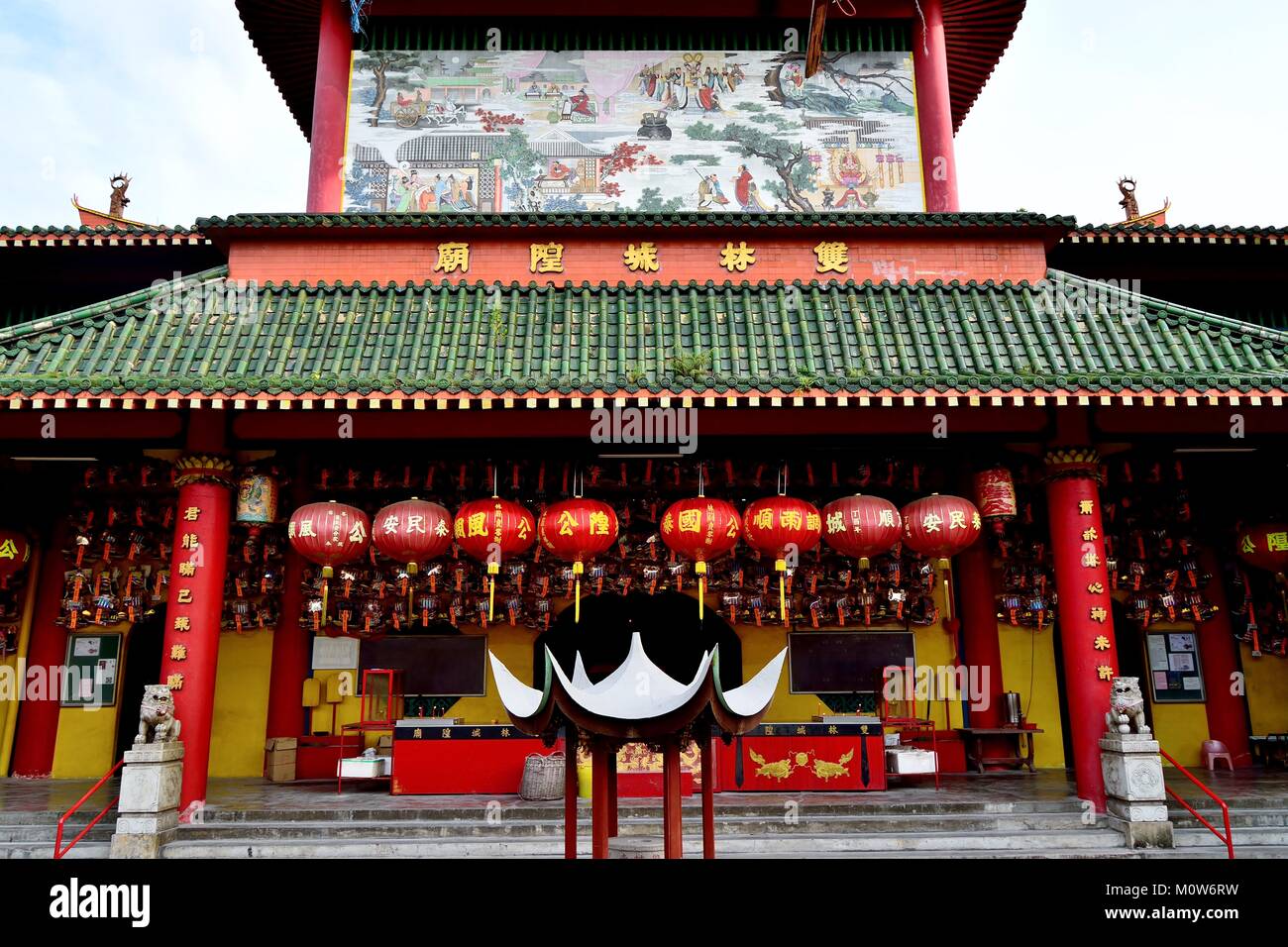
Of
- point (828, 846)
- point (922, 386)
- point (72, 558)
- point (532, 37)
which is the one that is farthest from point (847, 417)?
point (72, 558)

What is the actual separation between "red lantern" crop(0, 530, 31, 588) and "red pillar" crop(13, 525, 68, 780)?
454 millimetres

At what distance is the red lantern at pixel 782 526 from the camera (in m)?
8.18

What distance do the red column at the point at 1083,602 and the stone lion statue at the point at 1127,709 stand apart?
0.29 m

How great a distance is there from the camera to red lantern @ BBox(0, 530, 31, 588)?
34.4 ft

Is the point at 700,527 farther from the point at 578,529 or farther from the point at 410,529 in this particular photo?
the point at 410,529

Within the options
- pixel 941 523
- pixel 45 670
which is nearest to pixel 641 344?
pixel 941 523

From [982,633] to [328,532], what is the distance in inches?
328

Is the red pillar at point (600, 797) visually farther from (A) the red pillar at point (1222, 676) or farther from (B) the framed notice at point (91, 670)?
(A) the red pillar at point (1222, 676)

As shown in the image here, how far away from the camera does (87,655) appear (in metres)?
11.4

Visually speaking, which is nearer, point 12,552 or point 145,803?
point 145,803

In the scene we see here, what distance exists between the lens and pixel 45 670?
1105cm

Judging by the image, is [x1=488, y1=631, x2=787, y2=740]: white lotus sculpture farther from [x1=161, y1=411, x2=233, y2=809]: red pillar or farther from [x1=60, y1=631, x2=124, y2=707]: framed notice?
[x1=60, y1=631, x2=124, y2=707]: framed notice

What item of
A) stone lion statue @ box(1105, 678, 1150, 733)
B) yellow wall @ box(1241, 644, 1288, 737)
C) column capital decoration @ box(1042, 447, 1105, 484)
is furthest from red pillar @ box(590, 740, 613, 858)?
yellow wall @ box(1241, 644, 1288, 737)

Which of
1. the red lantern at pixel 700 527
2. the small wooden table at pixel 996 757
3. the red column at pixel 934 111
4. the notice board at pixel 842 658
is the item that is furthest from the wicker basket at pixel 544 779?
the red column at pixel 934 111
